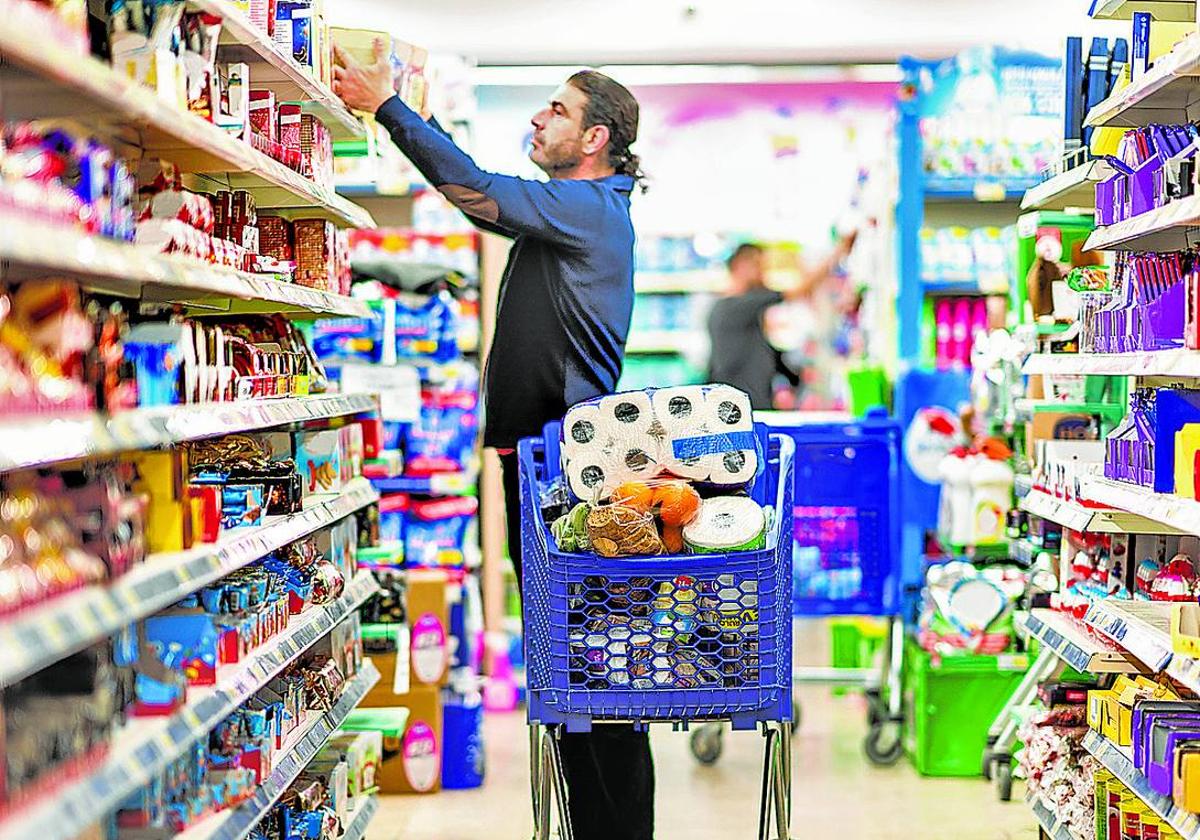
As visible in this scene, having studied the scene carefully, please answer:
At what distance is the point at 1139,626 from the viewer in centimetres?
311

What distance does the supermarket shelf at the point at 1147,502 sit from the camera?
109 inches

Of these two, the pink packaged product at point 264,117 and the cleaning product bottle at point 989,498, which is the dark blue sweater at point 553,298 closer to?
the pink packaged product at point 264,117

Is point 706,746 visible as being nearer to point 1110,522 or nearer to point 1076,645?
point 1076,645

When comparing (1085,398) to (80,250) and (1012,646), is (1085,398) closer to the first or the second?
(1012,646)

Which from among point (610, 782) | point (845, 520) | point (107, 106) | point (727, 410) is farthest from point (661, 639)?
point (845, 520)

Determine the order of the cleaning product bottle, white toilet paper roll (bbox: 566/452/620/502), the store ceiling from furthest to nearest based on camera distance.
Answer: the store ceiling → the cleaning product bottle → white toilet paper roll (bbox: 566/452/620/502)

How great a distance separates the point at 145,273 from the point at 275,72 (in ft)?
4.34

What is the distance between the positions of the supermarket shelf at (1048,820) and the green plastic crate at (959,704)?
130 cm

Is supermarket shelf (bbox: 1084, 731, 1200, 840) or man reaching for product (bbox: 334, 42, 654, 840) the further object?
man reaching for product (bbox: 334, 42, 654, 840)

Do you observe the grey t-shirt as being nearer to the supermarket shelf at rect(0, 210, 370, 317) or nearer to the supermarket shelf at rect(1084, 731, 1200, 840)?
the supermarket shelf at rect(0, 210, 370, 317)

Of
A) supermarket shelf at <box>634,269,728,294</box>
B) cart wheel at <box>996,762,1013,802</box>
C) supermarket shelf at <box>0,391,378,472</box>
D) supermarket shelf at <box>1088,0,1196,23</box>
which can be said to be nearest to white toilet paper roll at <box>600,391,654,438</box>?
supermarket shelf at <box>0,391,378,472</box>

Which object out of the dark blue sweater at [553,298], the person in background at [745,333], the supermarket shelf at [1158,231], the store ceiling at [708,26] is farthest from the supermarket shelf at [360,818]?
the store ceiling at [708,26]

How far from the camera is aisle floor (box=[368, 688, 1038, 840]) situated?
4.81 meters

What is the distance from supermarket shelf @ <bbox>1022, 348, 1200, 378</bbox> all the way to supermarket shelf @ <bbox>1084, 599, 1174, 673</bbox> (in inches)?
19.8
